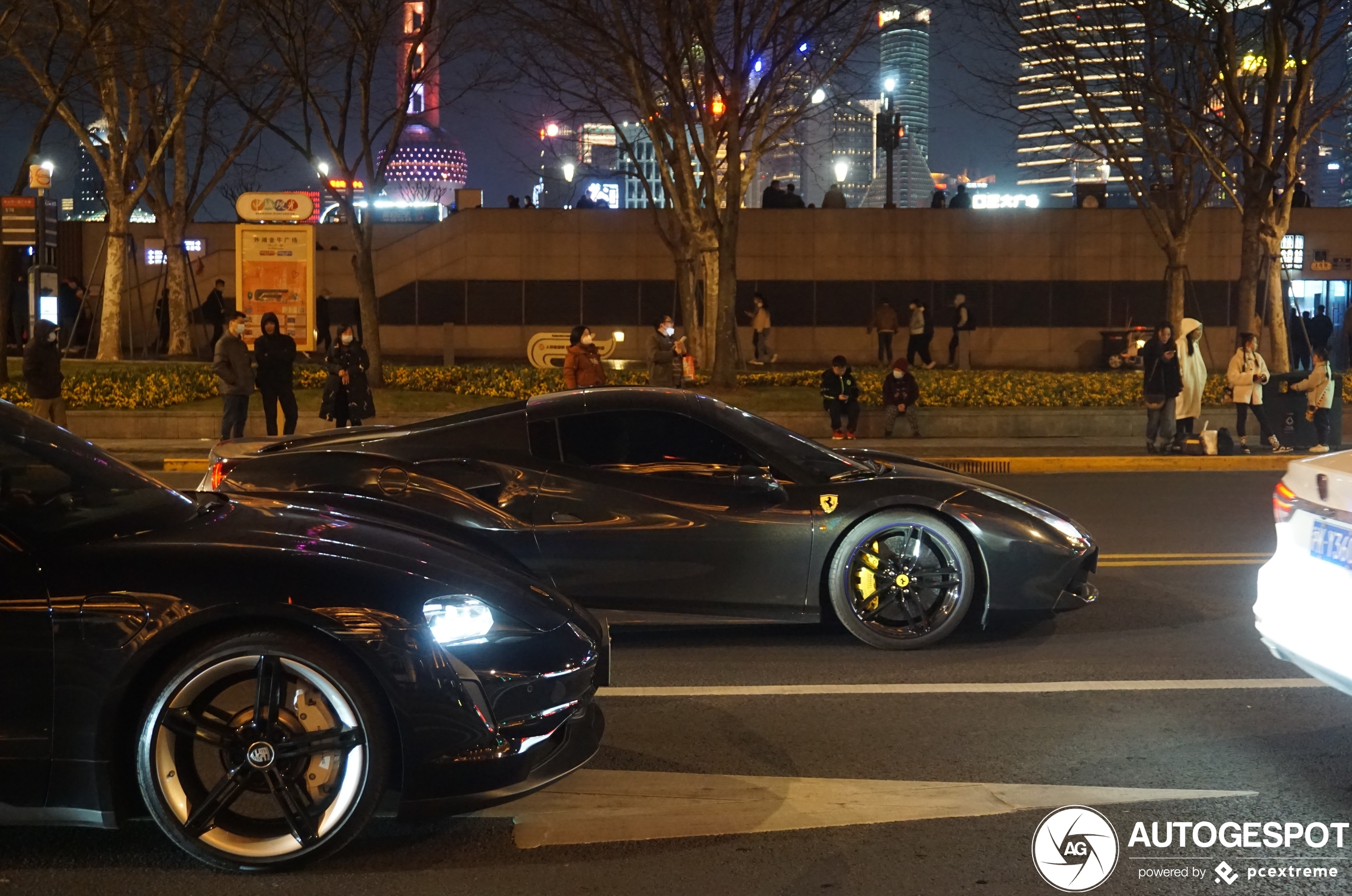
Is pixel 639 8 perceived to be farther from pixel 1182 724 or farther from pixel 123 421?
pixel 1182 724

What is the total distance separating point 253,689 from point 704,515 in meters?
3.24

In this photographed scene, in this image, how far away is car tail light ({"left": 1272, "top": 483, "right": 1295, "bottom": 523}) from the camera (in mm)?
5352

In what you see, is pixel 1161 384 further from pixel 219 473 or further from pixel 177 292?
pixel 177 292

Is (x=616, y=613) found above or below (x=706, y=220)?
below

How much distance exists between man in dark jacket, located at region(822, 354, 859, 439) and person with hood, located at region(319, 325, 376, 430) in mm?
6133

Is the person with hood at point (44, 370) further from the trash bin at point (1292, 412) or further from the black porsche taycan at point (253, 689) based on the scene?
the trash bin at point (1292, 412)

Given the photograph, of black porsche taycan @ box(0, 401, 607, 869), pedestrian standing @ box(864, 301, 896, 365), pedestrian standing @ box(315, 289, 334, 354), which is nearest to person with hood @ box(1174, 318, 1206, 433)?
pedestrian standing @ box(864, 301, 896, 365)

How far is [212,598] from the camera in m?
3.91

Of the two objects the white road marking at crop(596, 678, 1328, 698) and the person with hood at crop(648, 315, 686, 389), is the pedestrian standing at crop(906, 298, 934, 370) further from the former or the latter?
the white road marking at crop(596, 678, 1328, 698)

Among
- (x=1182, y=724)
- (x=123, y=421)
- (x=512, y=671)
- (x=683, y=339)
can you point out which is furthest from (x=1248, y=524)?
(x=123, y=421)

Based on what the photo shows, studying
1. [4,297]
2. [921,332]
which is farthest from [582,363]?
[921,332]

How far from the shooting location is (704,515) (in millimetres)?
6898

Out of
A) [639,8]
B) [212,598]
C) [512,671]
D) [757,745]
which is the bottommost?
[757,745]

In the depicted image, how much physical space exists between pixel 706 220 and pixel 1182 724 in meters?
18.7
